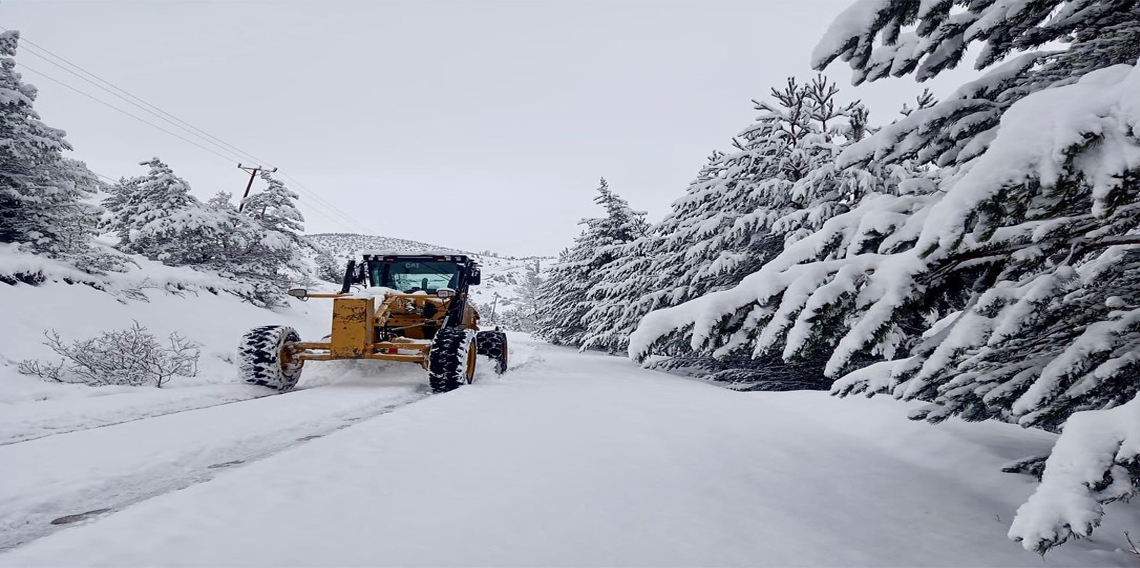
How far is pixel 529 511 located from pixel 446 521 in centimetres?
36

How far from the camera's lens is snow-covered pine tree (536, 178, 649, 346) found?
2333 cm

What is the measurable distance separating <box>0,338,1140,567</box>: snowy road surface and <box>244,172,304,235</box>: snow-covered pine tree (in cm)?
1705

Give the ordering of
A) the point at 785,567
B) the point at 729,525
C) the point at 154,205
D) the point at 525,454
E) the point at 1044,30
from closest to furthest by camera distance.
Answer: the point at 785,567, the point at 729,525, the point at 1044,30, the point at 525,454, the point at 154,205

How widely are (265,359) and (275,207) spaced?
15.3m

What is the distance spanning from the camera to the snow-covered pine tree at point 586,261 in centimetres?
2333

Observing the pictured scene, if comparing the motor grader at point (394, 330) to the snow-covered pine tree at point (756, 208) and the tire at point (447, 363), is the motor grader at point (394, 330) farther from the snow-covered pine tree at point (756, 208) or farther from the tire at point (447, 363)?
the snow-covered pine tree at point (756, 208)

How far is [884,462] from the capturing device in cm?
357

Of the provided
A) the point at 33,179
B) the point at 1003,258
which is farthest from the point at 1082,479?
the point at 33,179

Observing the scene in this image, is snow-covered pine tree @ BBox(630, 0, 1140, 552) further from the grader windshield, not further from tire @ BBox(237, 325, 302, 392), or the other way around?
the grader windshield

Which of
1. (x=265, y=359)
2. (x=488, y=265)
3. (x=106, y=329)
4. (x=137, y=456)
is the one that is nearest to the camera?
(x=137, y=456)

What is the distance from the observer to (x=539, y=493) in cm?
267

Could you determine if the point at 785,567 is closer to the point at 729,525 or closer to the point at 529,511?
the point at 729,525

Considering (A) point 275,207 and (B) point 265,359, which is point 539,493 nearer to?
(B) point 265,359

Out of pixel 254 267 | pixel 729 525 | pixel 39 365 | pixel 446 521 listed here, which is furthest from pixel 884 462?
pixel 254 267
